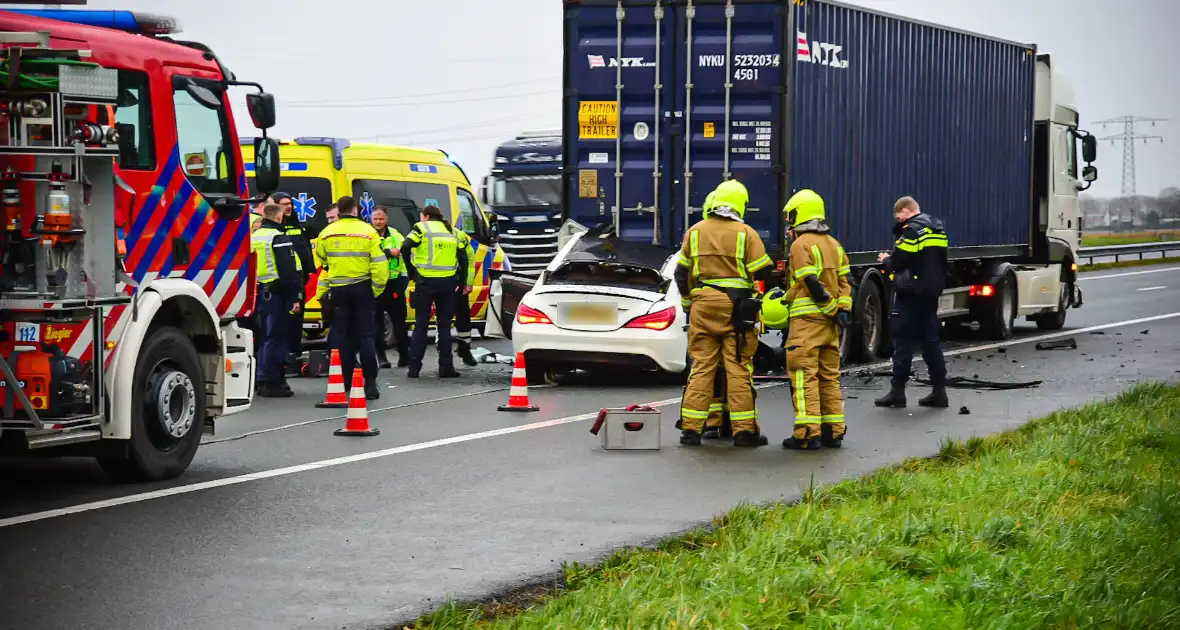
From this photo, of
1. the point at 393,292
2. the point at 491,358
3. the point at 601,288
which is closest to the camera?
the point at 601,288

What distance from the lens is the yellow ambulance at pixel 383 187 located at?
19391 mm

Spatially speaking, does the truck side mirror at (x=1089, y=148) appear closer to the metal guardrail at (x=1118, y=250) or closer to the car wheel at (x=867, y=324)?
the car wheel at (x=867, y=324)

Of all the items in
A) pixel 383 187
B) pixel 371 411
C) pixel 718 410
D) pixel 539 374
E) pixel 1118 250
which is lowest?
pixel 371 411

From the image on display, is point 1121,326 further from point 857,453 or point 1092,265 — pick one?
point 1092,265

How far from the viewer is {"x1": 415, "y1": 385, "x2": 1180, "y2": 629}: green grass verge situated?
5961mm

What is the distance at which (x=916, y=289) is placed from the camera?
13.4 m

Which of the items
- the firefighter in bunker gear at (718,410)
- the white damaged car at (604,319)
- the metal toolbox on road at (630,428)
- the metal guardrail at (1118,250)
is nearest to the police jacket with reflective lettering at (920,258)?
the white damaged car at (604,319)

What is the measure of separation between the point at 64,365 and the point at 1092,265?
39883 millimetres

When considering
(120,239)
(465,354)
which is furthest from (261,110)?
(465,354)

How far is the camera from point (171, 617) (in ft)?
20.0

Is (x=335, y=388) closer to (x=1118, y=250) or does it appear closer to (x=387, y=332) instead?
(x=387, y=332)

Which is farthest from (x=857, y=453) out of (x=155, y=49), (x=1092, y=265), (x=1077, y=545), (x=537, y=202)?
(x=1092, y=265)

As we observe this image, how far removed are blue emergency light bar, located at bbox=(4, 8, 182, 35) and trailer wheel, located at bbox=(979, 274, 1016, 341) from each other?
1387 centimetres

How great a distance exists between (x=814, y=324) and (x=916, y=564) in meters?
4.65
